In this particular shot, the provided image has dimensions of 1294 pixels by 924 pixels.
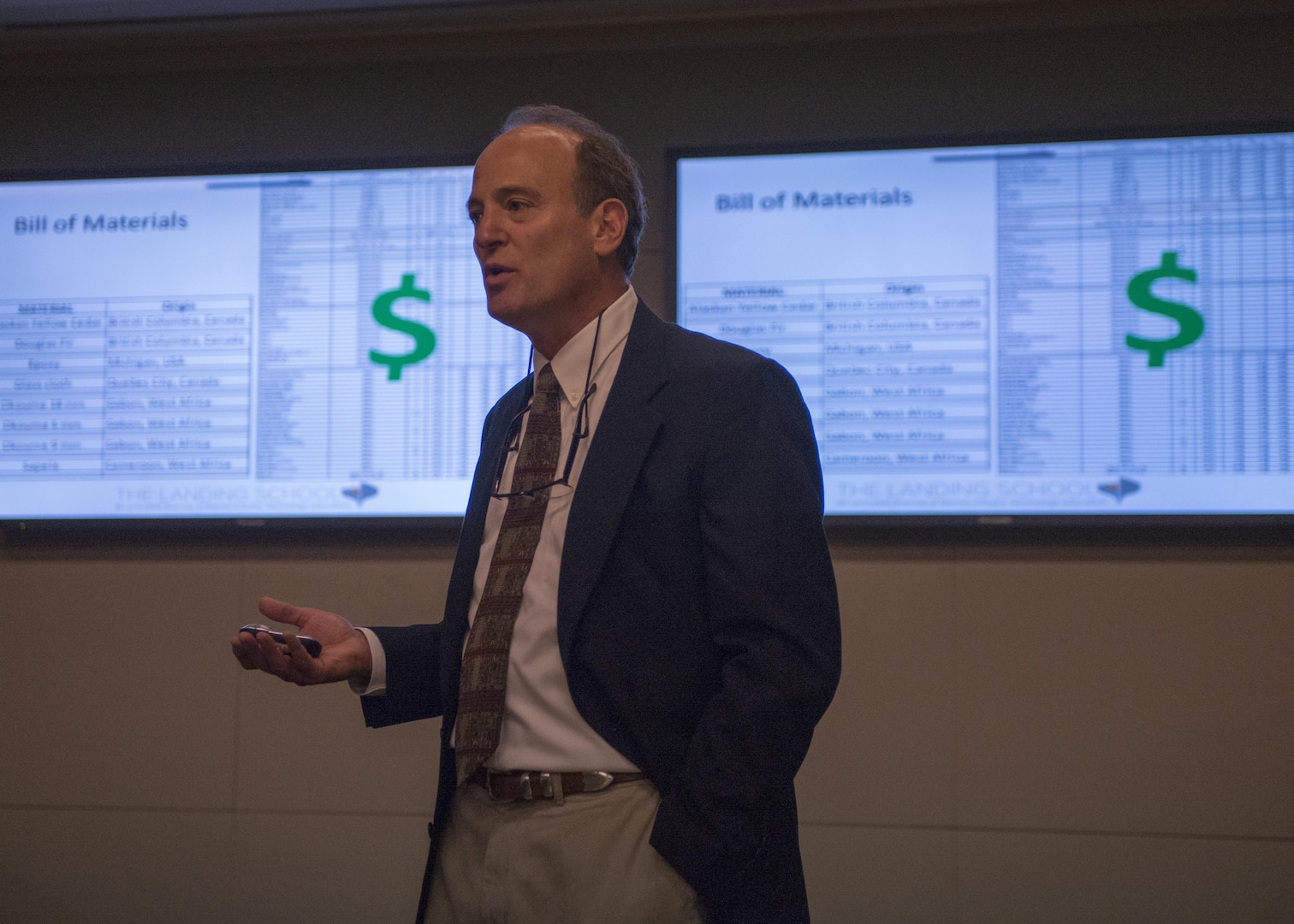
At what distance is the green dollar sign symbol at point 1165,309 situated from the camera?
111 inches

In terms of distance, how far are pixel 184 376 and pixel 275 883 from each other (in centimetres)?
145

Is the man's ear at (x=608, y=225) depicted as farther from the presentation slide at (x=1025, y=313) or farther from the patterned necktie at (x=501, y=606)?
the presentation slide at (x=1025, y=313)

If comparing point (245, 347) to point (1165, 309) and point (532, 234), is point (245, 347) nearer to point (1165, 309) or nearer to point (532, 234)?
point (532, 234)

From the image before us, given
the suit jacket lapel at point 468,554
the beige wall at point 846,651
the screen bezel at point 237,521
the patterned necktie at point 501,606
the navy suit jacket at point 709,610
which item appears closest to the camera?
the navy suit jacket at point 709,610

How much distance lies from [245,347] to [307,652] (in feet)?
6.33

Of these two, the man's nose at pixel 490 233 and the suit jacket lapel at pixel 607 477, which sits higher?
the man's nose at pixel 490 233

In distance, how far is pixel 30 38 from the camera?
129 inches

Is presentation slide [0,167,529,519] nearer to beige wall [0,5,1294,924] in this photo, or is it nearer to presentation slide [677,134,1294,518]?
beige wall [0,5,1294,924]

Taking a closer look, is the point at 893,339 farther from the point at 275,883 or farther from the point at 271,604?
the point at 275,883

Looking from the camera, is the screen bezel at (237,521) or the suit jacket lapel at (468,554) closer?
the suit jacket lapel at (468,554)

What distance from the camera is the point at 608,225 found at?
1.61 meters

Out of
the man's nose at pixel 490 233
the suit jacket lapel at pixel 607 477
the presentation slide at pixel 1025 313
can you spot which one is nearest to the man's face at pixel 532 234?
the man's nose at pixel 490 233

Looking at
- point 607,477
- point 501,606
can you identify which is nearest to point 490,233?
point 607,477

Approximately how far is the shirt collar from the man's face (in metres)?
0.04
